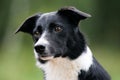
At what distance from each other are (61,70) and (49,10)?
13.7m

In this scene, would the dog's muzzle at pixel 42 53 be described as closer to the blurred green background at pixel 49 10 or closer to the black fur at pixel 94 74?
the black fur at pixel 94 74

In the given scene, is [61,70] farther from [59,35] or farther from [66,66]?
[59,35]

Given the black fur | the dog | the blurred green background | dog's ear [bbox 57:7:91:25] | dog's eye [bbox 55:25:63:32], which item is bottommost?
the blurred green background

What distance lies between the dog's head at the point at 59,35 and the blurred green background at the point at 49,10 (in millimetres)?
10272

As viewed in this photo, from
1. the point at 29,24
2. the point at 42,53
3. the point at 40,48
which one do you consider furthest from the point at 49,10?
the point at 40,48

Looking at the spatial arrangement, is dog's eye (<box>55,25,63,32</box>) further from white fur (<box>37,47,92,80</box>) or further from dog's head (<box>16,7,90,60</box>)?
white fur (<box>37,47,92,80</box>)

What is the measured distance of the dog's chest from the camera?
31.1 ft

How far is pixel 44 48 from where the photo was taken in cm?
Answer: 919

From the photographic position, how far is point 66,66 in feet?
31.2

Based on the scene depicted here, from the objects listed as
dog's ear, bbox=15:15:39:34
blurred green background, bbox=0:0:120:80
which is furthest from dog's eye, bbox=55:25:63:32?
blurred green background, bbox=0:0:120:80

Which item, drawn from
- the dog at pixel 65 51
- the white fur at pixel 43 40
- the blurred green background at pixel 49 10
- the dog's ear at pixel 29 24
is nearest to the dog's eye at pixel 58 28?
the dog at pixel 65 51

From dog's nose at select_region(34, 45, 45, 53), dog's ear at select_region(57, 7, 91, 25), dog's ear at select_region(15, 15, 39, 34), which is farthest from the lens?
dog's ear at select_region(15, 15, 39, 34)

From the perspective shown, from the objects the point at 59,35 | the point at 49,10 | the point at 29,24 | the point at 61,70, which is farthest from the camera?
the point at 49,10

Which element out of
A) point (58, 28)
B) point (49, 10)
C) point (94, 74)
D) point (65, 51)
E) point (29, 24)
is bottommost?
point (49, 10)
